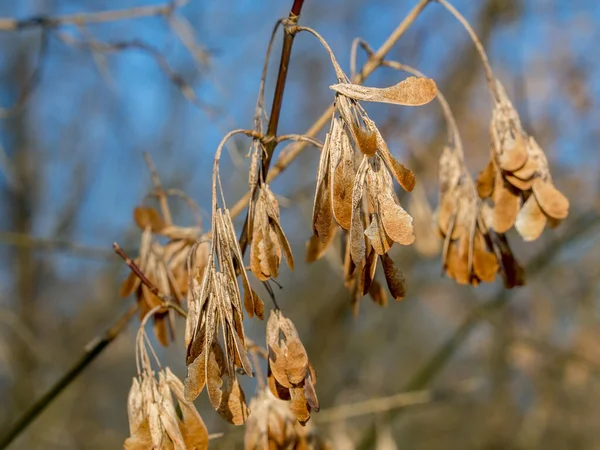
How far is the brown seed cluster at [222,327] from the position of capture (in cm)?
67

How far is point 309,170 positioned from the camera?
163 inches

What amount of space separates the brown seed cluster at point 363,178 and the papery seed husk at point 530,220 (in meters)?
0.29

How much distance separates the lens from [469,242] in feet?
3.06

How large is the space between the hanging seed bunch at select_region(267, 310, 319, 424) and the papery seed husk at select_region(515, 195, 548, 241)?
0.39 meters

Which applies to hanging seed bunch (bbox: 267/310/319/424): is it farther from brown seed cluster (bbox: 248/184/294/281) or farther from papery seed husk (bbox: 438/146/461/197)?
papery seed husk (bbox: 438/146/461/197)

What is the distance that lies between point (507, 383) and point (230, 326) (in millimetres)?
3166

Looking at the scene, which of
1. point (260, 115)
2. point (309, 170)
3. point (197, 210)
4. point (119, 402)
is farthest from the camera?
point (119, 402)

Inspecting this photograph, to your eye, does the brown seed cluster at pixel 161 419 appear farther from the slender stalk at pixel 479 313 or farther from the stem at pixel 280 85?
the slender stalk at pixel 479 313

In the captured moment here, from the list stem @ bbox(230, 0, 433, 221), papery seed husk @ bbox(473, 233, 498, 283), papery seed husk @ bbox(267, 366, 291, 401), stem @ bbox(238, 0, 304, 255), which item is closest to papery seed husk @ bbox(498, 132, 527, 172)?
papery seed husk @ bbox(473, 233, 498, 283)

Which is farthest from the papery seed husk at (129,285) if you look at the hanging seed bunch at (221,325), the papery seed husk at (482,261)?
the papery seed husk at (482,261)

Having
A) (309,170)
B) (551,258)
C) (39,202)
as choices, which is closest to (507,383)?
(551,258)

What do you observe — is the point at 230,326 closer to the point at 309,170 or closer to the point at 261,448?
the point at 261,448

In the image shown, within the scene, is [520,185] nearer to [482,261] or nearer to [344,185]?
[482,261]

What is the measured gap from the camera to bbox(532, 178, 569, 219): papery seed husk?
0.87 meters
